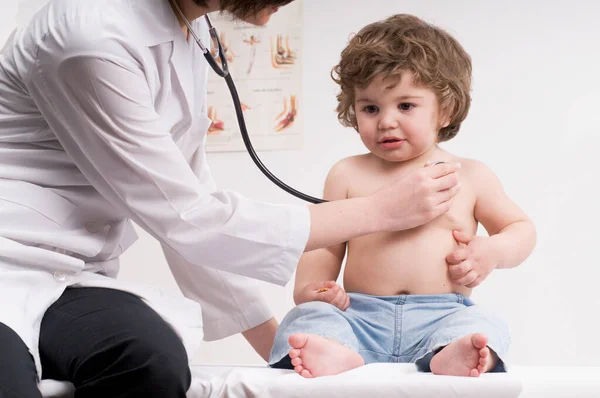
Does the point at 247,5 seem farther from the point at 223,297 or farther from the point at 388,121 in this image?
the point at 223,297

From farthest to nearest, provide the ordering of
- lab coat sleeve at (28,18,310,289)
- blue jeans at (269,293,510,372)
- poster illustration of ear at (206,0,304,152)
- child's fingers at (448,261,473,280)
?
poster illustration of ear at (206,0,304,152) < child's fingers at (448,261,473,280) < blue jeans at (269,293,510,372) < lab coat sleeve at (28,18,310,289)

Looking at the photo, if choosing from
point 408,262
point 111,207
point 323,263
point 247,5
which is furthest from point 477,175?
point 111,207

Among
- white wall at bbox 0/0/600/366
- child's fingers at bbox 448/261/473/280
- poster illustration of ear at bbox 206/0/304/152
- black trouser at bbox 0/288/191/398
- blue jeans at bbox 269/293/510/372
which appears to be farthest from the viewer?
poster illustration of ear at bbox 206/0/304/152

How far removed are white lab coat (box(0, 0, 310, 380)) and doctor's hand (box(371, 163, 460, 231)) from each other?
132 mm

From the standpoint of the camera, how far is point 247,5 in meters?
1.15

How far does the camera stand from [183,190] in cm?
111

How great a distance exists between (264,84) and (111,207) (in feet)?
4.72

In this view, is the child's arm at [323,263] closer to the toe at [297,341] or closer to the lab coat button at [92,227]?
the toe at [297,341]

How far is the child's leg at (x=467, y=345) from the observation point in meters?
1.06

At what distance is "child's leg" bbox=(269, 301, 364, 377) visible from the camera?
3.61 ft

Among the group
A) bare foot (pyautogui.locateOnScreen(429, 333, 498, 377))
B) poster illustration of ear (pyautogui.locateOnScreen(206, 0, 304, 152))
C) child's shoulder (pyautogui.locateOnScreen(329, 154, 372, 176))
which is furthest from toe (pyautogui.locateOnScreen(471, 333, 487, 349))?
poster illustration of ear (pyautogui.locateOnScreen(206, 0, 304, 152))

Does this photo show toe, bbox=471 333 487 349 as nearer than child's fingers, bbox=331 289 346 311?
Yes

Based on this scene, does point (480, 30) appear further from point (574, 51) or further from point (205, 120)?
point (205, 120)

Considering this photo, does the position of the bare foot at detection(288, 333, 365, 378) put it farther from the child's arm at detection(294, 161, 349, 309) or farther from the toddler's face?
the toddler's face
